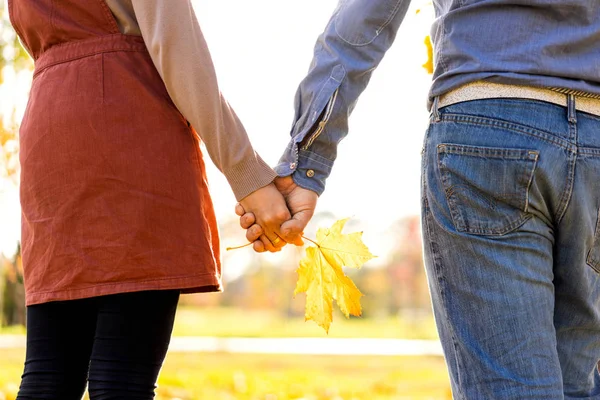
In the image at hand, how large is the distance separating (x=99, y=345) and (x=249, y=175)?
1.67 feet

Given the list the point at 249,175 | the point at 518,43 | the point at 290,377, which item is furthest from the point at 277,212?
the point at 290,377

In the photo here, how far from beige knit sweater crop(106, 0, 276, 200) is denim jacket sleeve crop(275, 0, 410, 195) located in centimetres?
16

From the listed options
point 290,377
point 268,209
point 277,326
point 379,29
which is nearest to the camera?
point 379,29

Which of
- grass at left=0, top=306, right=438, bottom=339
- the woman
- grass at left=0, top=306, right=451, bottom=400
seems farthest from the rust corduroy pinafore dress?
grass at left=0, top=306, right=438, bottom=339

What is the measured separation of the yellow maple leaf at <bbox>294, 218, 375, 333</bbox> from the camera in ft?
6.24

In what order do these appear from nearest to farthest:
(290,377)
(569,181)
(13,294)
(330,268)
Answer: (569,181) < (330,268) < (13,294) < (290,377)

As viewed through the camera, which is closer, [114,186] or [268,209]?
[114,186]

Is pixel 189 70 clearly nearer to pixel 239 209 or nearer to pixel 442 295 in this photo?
pixel 239 209

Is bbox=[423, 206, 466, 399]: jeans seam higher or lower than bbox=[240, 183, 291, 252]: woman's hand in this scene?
lower

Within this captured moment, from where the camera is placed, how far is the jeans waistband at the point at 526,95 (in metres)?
1.43

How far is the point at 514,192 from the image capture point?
4.60ft

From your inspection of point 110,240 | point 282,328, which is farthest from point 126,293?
point 282,328

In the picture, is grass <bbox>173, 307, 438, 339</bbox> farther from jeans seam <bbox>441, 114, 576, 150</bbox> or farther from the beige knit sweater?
jeans seam <bbox>441, 114, 576, 150</bbox>

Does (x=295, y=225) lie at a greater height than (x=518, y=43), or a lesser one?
lesser
